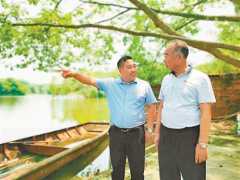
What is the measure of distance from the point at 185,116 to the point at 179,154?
14.6 inches

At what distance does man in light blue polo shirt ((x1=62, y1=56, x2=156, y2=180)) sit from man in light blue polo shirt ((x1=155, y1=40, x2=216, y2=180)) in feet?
2.27

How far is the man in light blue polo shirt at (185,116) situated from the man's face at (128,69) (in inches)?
28.3

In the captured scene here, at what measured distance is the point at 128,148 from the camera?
3984 millimetres

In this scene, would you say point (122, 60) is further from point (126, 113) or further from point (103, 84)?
point (126, 113)

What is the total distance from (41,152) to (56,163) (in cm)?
257

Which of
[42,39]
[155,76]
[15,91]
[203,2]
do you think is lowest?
[15,91]

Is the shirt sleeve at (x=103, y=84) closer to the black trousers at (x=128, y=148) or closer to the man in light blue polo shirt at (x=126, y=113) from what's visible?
the man in light blue polo shirt at (x=126, y=113)

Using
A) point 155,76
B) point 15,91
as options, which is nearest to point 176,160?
point 155,76

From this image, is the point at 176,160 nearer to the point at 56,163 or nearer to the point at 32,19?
the point at 56,163

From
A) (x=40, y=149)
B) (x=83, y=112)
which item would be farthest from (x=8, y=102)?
(x=40, y=149)

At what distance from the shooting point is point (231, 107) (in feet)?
60.1

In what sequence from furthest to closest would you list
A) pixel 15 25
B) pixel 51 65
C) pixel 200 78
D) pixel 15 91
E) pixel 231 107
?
pixel 15 91, pixel 231 107, pixel 51 65, pixel 15 25, pixel 200 78

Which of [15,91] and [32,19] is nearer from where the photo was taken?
[32,19]

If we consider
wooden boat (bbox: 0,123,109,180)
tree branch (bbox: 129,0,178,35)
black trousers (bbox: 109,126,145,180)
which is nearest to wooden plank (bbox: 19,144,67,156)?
wooden boat (bbox: 0,123,109,180)
